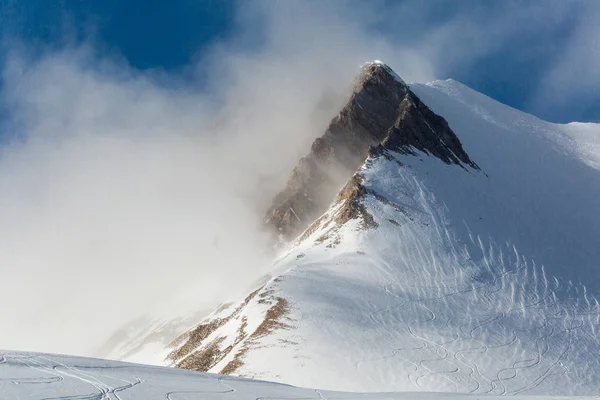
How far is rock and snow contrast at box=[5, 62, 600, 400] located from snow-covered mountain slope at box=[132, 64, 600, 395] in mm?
178

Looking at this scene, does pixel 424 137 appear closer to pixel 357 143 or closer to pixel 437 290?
pixel 357 143

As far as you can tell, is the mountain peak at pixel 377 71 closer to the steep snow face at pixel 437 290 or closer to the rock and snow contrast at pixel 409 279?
the rock and snow contrast at pixel 409 279

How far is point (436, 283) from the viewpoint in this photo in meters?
54.4

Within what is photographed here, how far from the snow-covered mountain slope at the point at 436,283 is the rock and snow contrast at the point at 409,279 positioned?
178 mm

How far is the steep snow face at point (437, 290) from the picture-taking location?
1558 inches

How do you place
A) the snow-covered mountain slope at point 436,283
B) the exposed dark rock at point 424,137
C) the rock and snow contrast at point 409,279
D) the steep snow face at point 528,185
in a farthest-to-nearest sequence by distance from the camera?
the exposed dark rock at point 424,137
the steep snow face at point 528,185
the snow-covered mountain slope at point 436,283
the rock and snow contrast at point 409,279

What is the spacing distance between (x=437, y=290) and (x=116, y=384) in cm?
3885

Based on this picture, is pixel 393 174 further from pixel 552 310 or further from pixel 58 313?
pixel 58 313

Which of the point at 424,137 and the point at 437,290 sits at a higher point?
the point at 424,137

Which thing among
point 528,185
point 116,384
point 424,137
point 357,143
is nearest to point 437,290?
point 528,185

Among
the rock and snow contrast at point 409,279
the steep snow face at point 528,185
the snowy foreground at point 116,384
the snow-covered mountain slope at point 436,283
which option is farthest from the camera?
the steep snow face at point 528,185

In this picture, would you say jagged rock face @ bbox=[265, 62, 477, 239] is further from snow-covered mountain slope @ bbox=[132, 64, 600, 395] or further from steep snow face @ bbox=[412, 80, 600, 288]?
steep snow face @ bbox=[412, 80, 600, 288]

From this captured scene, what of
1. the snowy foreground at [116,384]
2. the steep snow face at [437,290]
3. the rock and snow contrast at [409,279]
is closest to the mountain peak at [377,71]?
the rock and snow contrast at [409,279]

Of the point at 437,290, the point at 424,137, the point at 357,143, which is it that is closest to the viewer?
the point at 437,290
